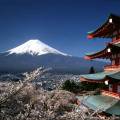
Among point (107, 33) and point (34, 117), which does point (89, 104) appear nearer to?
point (107, 33)

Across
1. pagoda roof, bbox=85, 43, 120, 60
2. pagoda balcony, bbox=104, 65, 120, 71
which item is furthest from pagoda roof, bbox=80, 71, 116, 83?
pagoda roof, bbox=85, 43, 120, 60

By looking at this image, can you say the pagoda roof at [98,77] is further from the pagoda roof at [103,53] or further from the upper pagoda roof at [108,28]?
the upper pagoda roof at [108,28]

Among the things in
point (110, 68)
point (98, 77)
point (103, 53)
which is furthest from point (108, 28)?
point (98, 77)

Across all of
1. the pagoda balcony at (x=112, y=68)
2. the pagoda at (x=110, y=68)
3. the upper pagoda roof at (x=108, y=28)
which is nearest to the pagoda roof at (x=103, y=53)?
the pagoda at (x=110, y=68)

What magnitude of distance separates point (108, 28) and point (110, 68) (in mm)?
3044

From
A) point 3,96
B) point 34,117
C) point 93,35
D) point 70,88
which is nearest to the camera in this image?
point 3,96

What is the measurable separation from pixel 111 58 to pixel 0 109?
17.5 metres

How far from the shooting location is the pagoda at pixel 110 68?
18.0 meters

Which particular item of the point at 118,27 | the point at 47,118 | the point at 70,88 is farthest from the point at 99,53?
the point at 70,88

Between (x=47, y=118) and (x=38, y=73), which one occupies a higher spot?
(x=38, y=73)

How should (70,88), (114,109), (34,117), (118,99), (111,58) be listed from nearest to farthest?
(34,117) → (114,109) → (118,99) → (111,58) → (70,88)

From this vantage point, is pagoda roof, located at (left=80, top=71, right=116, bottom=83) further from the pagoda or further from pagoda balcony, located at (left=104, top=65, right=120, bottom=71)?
pagoda balcony, located at (left=104, top=65, right=120, bottom=71)

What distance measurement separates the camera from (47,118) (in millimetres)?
6074

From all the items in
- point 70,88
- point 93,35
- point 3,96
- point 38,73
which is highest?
point 93,35
